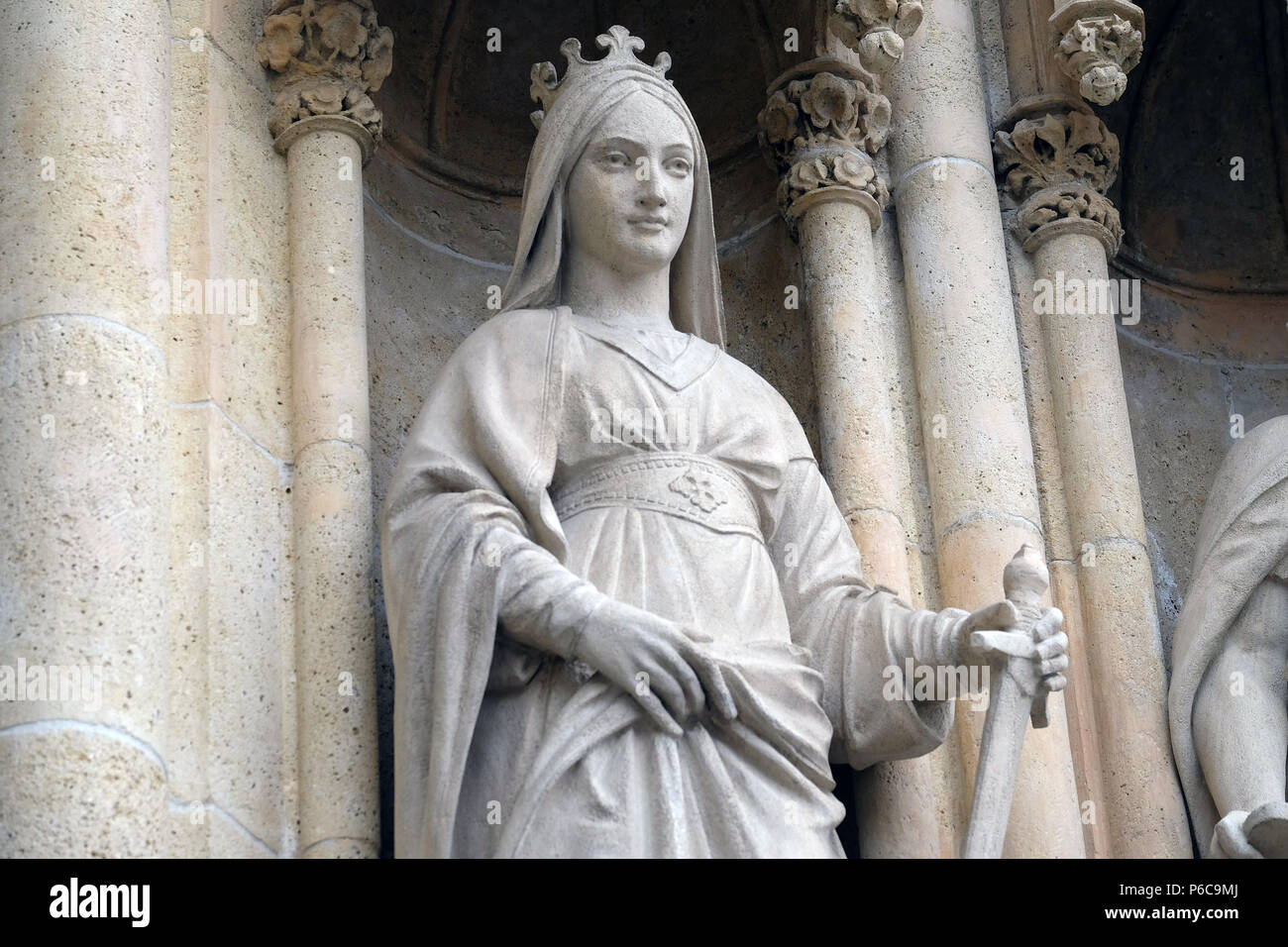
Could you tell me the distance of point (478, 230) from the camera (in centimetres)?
936

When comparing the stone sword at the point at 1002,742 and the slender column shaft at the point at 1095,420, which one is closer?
the stone sword at the point at 1002,742

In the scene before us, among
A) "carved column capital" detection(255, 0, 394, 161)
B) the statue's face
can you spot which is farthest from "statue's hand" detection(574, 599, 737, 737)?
"carved column capital" detection(255, 0, 394, 161)

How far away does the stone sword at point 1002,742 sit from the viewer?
6.99 metres

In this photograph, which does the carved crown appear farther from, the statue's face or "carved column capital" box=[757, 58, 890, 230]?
"carved column capital" box=[757, 58, 890, 230]

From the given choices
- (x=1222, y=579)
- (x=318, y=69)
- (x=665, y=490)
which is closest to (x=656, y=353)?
(x=665, y=490)

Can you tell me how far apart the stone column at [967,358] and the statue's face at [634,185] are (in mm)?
1145

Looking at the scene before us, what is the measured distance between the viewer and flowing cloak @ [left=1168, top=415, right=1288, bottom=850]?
26.5 feet

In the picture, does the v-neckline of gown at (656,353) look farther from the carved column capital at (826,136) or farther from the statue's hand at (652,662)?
the carved column capital at (826,136)

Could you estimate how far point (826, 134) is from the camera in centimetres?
892

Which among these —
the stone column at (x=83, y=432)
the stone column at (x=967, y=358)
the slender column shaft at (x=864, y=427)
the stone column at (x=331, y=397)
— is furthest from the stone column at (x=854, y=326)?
the stone column at (x=83, y=432)

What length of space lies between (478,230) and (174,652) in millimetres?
2446

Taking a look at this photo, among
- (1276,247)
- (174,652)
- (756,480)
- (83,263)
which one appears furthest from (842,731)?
(1276,247)

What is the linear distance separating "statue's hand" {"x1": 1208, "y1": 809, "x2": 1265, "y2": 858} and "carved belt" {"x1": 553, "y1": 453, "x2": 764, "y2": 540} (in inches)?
56.4

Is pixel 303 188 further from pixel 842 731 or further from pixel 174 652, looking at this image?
pixel 842 731
